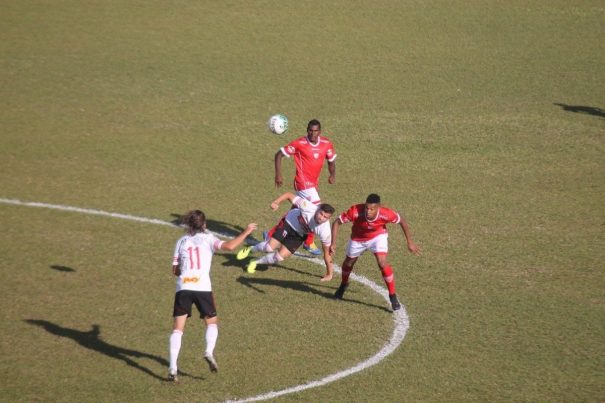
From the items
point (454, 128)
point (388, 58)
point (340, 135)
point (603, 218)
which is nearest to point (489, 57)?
point (388, 58)

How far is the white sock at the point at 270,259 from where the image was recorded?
16.8m

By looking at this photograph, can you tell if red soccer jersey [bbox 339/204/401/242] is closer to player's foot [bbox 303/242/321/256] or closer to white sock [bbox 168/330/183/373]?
player's foot [bbox 303/242/321/256]

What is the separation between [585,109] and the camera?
91.5 feet

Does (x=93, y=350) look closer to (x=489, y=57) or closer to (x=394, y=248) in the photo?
(x=394, y=248)

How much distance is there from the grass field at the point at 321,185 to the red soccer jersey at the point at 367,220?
131 centimetres

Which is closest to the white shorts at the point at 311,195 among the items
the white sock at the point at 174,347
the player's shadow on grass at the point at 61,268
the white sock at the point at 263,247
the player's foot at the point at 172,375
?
the white sock at the point at 263,247

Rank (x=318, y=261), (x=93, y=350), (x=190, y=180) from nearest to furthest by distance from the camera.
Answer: (x=93, y=350) → (x=318, y=261) → (x=190, y=180)

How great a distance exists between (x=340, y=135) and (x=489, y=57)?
964cm

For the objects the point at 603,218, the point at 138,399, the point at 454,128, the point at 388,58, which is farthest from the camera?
the point at 388,58

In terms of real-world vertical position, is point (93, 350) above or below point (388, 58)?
below

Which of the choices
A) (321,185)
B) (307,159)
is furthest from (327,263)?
(321,185)

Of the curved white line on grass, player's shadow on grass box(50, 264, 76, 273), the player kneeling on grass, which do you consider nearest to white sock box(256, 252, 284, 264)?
the player kneeling on grass

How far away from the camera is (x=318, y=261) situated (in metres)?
17.9

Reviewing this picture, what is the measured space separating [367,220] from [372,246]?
0.55 m
